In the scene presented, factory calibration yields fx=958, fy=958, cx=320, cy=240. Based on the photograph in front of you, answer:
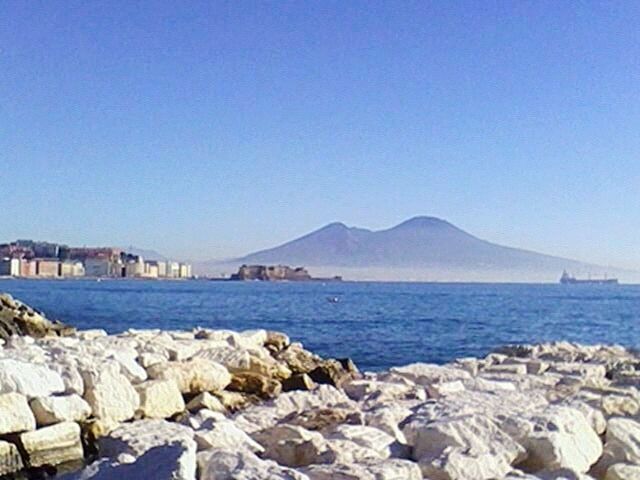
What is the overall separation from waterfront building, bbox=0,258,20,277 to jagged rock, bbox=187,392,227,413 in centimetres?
10840

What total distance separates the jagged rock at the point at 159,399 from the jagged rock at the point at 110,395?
104 mm

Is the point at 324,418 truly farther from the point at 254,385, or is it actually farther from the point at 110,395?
the point at 254,385

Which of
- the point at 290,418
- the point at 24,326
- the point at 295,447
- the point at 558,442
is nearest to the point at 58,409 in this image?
the point at 290,418

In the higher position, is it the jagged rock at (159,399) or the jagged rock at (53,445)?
the jagged rock at (159,399)

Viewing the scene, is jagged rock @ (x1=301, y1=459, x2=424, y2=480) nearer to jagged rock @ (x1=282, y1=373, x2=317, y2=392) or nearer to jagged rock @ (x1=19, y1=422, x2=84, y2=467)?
jagged rock @ (x1=19, y1=422, x2=84, y2=467)

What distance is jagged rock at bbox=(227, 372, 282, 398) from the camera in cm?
1020

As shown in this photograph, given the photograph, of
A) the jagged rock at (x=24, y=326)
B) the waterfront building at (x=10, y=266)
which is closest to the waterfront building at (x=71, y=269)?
the waterfront building at (x=10, y=266)

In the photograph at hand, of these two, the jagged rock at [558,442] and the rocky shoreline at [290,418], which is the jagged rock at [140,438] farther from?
the jagged rock at [558,442]

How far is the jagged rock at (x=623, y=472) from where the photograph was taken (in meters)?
6.04

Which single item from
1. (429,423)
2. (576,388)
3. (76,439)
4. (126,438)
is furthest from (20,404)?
(576,388)

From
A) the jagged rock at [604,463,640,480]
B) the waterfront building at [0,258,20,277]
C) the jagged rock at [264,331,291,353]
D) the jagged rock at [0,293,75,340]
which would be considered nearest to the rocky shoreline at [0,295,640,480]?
the jagged rock at [604,463,640,480]

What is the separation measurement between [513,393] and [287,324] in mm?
24472

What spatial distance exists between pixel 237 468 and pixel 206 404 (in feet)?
12.7

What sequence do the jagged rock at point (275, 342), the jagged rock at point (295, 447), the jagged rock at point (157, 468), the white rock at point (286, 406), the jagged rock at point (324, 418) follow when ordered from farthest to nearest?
the jagged rock at point (275, 342) < the white rock at point (286, 406) < the jagged rock at point (324, 418) < the jagged rock at point (295, 447) < the jagged rock at point (157, 468)
